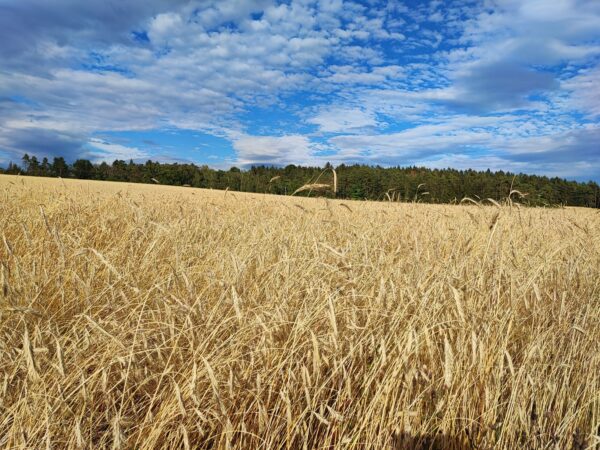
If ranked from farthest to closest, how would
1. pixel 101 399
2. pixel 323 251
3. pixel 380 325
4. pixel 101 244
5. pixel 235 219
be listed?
pixel 235 219, pixel 101 244, pixel 323 251, pixel 380 325, pixel 101 399

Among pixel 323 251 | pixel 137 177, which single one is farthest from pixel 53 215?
pixel 137 177

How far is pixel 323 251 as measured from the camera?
322 centimetres

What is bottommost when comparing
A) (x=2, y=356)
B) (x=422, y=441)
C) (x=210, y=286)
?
(x=422, y=441)

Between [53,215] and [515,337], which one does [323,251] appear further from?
[53,215]

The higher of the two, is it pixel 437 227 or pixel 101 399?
pixel 437 227

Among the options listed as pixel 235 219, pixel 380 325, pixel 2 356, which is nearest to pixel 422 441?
pixel 380 325

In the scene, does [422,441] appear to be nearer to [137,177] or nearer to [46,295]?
[46,295]

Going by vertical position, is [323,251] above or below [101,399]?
above

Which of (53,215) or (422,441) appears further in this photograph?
(53,215)

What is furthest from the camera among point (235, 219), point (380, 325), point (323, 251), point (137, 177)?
point (137, 177)

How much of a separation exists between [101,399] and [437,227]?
4.62 meters

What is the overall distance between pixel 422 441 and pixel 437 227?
160 inches

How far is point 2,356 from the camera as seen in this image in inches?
74.9

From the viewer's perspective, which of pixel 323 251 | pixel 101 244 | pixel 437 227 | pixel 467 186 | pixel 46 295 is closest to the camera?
pixel 46 295
